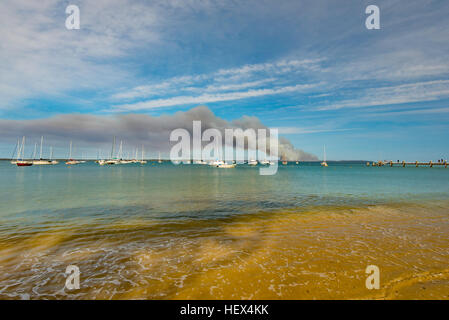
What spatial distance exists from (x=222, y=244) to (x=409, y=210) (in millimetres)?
18726

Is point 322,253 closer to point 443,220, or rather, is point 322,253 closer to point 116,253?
point 116,253

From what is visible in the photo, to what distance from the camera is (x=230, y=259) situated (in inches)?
353

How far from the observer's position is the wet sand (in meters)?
6.67

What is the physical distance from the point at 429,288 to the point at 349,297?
2733 mm

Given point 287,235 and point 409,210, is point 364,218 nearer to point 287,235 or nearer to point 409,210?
point 409,210

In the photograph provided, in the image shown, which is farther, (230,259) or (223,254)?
(223,254)

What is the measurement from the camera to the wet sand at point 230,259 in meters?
6.67

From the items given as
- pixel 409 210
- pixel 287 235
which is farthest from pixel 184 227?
pixel 409 210

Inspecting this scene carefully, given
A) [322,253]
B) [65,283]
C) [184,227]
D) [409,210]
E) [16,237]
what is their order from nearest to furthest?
[65,283], [322,253], [16,237], [184,227], [409,210]

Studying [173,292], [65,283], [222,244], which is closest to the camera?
[173,292]

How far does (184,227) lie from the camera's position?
14.0 m
